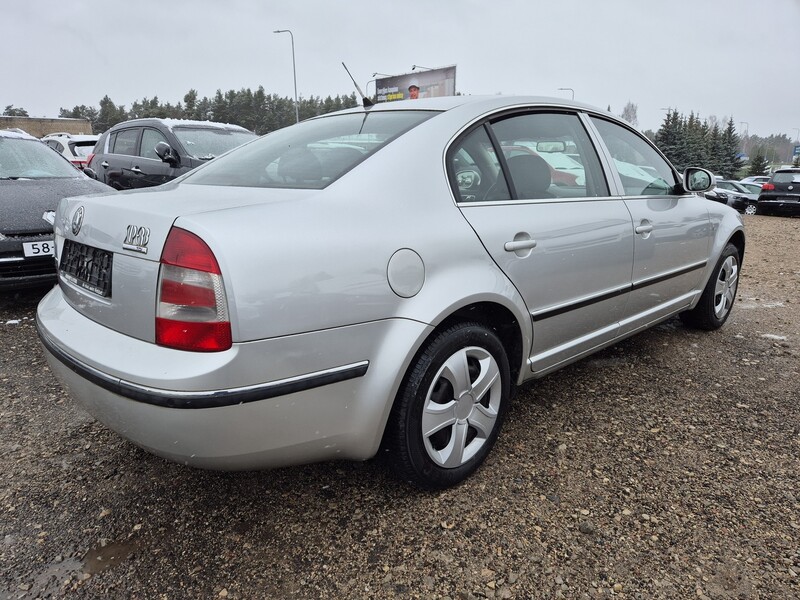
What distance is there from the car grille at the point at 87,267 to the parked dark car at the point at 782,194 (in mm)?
17258

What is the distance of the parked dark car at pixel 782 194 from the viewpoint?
14.6 m

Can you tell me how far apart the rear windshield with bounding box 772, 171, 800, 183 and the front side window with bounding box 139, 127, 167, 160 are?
15.5 meters

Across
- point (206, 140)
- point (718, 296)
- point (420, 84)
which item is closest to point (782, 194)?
point (718, 296)

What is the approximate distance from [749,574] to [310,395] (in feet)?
4.84

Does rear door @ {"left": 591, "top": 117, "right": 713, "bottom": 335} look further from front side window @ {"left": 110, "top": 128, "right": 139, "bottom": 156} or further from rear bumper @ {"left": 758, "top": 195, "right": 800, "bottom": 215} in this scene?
rear bumper @ {"left": 758, "top": 195, "right": 800, "bottom": 215}

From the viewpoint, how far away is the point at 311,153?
87.8 inches

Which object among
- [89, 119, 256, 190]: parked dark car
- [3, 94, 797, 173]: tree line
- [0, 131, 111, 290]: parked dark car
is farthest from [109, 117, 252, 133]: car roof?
[3, 94, 797, 173]: tree line

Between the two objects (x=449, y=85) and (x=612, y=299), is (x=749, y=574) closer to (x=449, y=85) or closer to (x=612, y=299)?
(x=612, y=299)

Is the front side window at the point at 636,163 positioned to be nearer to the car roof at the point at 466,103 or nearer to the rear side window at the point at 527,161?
the rear side window at the point at 527,161

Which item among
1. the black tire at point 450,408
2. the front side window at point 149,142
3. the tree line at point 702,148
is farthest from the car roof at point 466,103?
the tree line at point 702,148

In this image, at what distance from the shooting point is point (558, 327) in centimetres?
247

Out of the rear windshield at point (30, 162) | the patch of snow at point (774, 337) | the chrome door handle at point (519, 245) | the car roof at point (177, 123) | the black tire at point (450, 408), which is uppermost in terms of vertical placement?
the car roof at point (177, 123)

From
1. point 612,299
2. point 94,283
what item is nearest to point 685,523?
point 612,299

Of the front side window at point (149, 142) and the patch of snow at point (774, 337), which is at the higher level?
the front side window at point (149, 142)
